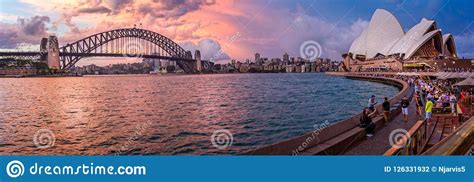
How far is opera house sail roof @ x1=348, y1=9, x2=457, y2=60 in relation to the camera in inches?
1505

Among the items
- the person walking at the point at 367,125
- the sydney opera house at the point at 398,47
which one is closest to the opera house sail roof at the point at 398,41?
the sydney opera house at the point at 398,47

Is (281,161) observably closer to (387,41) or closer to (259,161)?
(259,161)

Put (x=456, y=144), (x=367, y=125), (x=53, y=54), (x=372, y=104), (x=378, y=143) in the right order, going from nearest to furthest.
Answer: (x=456, y=144) → (x=378, y=143) → (x=367, y=125) → (x=372, y=104) → (x=53, y=54)

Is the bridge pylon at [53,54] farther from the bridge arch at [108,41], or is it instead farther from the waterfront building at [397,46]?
the waterfront building at [397,46]

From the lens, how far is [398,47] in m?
43.6

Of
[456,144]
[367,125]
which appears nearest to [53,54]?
[367,125]

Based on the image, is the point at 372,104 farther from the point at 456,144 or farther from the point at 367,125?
the point at 456,144

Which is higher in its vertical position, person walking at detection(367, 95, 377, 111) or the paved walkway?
person walking at detection(367, 95, 377, 111)

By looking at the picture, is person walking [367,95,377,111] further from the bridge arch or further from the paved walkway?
the bridge arch

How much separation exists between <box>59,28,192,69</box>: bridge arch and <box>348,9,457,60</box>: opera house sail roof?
900 inches

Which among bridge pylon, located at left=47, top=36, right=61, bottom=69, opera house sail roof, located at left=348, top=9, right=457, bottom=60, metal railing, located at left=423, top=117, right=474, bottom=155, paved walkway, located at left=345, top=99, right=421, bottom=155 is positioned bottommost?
paved walkway, located at left=345, top=99, right=421, bottom=155

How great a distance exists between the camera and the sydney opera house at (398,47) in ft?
123

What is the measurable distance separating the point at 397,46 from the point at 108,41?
3285 cm

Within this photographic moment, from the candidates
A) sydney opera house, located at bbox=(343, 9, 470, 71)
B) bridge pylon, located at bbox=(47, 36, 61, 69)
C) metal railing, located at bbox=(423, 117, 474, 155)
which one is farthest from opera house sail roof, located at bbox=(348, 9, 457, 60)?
metal railing, located at bbox=(423, 117, 474, 155)
